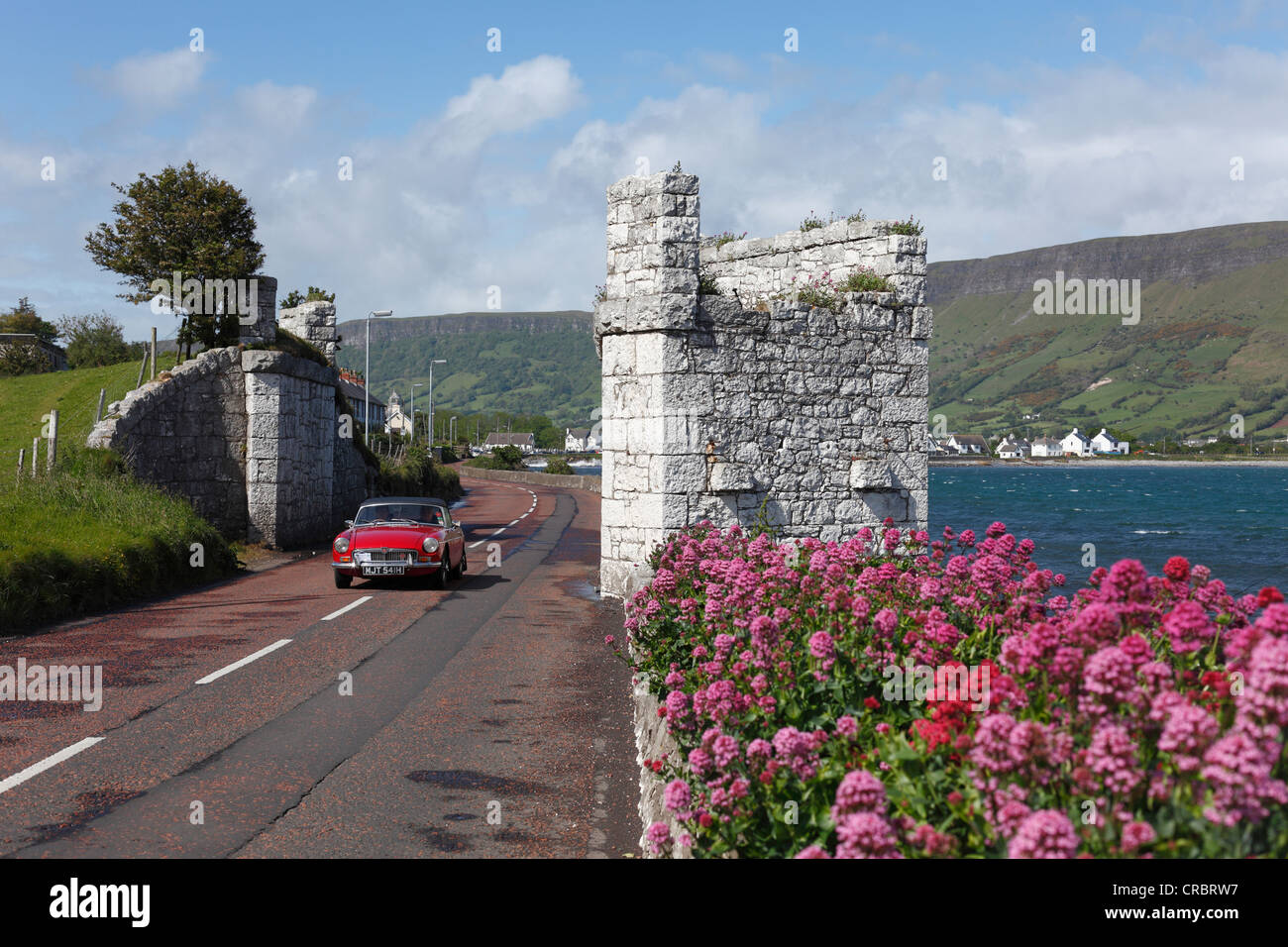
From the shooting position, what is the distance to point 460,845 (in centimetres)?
555

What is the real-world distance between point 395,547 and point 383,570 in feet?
1.35

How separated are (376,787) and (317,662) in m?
4.15

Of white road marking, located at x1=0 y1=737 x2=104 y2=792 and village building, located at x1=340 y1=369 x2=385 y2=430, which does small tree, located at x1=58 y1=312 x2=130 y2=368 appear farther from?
white road marking, located at x1=0 y1=737 x2=104 y2=792

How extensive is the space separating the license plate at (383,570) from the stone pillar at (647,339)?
3.97 metres

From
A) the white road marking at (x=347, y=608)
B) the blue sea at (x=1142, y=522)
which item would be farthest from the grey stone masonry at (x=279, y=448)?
the blue sea at (x=1142, y=522)

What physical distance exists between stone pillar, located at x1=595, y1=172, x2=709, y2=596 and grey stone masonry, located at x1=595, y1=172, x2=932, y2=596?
0.06 feet

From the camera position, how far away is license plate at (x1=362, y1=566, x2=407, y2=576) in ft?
52.4

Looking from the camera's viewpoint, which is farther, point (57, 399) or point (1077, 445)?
point (1077, 445)

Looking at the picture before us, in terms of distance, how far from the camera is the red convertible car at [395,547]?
1605 cm

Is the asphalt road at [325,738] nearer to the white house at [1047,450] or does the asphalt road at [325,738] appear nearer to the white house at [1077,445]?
the white house at [1077,445]

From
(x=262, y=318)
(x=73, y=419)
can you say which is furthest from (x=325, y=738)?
(x=73, y=419)

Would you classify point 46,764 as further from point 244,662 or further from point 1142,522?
point 1142,522

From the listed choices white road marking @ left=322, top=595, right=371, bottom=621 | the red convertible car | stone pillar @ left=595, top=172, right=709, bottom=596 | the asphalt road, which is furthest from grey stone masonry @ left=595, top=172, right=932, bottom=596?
white road marking @ left=322, top=595, right=371, bottom=621

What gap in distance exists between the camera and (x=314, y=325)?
2798cm
